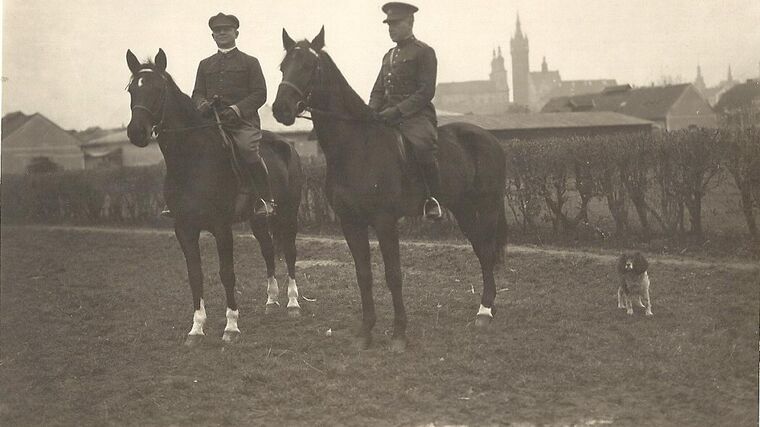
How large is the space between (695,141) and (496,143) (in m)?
2.87

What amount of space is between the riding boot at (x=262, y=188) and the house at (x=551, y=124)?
952 centimetres

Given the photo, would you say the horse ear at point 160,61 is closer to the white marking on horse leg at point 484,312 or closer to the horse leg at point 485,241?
the horse leg at point 485,241

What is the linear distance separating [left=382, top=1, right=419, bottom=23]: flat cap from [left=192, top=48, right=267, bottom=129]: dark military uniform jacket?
1.48 m

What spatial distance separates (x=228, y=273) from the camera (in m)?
6.29

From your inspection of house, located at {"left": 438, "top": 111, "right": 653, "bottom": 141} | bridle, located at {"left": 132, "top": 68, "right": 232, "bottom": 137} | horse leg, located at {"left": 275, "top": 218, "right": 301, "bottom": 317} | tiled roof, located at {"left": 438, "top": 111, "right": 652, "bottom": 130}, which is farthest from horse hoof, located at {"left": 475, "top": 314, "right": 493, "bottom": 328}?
house, located at {"left": 438, "top": 111, "right": 653, "bottom": 141}

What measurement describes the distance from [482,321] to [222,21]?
379 centimetres

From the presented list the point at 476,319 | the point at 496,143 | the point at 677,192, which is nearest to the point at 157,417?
the point at 476,319

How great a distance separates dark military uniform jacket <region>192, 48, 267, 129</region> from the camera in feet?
21.0

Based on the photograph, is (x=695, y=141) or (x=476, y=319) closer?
(x=476, y=319)

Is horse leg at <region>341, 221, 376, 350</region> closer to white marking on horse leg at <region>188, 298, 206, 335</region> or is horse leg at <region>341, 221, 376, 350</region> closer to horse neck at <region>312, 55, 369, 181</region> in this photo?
horse neck at <region>312, 55, 369, 181</region>

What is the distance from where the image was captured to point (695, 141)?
25.7 ft

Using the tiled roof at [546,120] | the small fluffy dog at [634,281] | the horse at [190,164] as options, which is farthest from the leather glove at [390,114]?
the tiled roof at [546,120]

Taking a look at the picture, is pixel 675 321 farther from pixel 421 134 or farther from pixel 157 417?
pixel 157 417

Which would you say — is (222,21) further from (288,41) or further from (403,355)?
(403,355)
